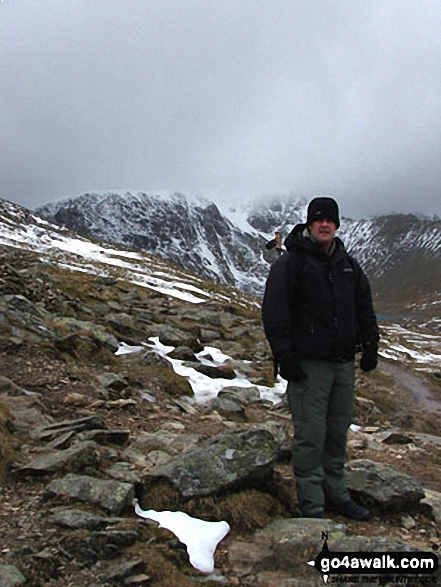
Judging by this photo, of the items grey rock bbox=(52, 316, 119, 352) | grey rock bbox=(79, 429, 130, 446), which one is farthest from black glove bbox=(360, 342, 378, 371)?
grey rock bbox=(52, 316, 119, 352)

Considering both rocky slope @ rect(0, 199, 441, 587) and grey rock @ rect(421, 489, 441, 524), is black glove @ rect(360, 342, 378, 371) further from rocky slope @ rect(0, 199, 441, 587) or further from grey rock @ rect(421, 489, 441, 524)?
grey rock @ rect(421, 489, 441, 524)

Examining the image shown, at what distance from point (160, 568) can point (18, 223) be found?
443ft

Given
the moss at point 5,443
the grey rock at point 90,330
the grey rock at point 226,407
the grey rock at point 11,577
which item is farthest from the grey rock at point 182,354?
the grey rock at point 11,577

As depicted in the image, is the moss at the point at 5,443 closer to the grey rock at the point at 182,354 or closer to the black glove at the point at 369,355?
the black glove at the point at 369,355

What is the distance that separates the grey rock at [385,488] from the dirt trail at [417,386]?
19.2 metres

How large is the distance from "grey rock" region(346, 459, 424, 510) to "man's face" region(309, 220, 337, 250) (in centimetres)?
336

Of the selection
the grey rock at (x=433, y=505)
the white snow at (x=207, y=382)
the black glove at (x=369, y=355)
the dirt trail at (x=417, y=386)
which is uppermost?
the black glove at (x=369, y=355)

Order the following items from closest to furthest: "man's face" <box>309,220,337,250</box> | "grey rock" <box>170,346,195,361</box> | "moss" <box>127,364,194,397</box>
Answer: "man's face" <box>309,220,337,250</box>, "moss" <box>127,364,194,397</box>, "grey rock" <box>170,346,195,361</box>

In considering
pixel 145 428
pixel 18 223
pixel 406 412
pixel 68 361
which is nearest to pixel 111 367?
pixel 68 361

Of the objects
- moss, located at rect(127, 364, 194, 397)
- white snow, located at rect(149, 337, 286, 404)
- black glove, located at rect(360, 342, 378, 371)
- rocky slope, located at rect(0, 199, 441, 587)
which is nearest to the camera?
rocky slope, located at rect(0, 199, 441, 587)

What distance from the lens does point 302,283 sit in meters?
6.59

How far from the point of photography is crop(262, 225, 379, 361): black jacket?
6.40 meters

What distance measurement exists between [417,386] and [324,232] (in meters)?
29.2

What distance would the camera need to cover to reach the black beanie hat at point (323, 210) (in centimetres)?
669
